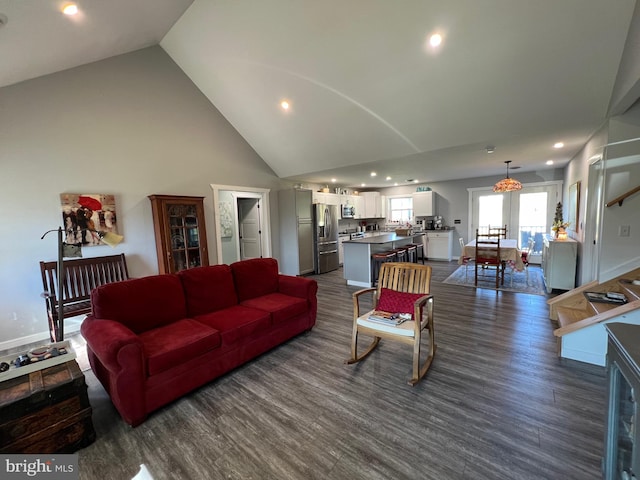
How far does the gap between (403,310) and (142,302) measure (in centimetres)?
245

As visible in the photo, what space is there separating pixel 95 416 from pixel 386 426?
2.16 metres

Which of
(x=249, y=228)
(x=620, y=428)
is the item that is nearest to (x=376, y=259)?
(x=249, y=228)

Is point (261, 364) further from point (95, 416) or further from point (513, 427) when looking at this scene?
point (513, 427)

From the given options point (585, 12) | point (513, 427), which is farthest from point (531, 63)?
point (513, 427)

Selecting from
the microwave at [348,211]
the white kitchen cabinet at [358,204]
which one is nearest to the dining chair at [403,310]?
the microwave at [348,211]

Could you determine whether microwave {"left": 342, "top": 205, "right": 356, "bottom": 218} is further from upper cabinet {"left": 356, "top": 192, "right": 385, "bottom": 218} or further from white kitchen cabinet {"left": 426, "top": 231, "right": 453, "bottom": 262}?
white kitchen cabinet {"left": 426, "top": 231, "right": 453, "bottom": 262}

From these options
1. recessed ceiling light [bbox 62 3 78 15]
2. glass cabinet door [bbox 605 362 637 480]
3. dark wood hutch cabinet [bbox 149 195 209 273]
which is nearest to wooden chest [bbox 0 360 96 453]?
dark wood hutch cabinet [bbox 149 195 209 273]

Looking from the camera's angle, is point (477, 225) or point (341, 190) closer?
point (477, 225)

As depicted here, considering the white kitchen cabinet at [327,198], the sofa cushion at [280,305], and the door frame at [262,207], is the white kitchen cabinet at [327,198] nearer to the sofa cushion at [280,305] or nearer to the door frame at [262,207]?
the door frame at [262,207]

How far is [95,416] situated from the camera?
1997 mm

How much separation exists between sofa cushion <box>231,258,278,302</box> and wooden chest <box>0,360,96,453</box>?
1.61 meters

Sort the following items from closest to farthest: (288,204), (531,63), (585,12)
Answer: (585,12) → (531,63) → (288,204)

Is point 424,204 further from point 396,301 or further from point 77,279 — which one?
point 77,279

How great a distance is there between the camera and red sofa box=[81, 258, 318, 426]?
1.87 meters
